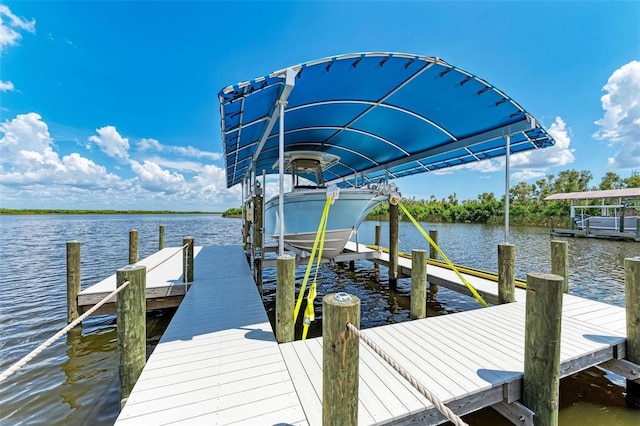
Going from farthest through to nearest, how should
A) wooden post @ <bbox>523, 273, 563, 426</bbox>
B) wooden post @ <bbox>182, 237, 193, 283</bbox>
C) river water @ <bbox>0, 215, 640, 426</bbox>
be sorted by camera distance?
wooden post @ <bbox>182, 237, 193, 283</bbox> → river water @ <bbox>0, 215, 640, 426</bbox> → wooden post @ <bbox>523, 273, 563, 426</bbox>

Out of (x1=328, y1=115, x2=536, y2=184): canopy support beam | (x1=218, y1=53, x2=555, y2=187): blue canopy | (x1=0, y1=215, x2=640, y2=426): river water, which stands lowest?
(x1=0, y1=215, x2=640, y2=426): river water

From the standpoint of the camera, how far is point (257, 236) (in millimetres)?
6684

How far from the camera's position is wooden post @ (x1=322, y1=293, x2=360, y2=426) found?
1.83 m

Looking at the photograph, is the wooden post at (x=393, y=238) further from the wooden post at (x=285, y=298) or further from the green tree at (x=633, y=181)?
the green tree at (x=633, y=181)

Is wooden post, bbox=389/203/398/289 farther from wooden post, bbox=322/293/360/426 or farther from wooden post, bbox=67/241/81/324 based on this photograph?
wooden post, bbox=67/241/81/324

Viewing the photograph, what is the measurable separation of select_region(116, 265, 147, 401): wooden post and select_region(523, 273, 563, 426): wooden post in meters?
4.05

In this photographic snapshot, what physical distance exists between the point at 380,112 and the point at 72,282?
7.02m

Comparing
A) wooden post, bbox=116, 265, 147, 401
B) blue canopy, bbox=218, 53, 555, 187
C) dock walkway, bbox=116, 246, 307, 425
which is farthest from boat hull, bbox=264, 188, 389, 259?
wooden post, bbox=116, 265, 147, 401

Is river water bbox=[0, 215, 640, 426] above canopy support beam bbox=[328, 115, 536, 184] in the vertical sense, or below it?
below

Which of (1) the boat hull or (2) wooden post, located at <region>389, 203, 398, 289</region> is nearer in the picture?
(1) the boat hull

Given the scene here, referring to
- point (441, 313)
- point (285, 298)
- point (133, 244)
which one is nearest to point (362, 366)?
point (285, 298)

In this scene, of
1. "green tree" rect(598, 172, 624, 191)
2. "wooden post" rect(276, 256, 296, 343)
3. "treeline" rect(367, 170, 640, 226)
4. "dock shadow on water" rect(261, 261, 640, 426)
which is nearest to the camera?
"dock shadow on water" rect(261, 261, 640, 426)

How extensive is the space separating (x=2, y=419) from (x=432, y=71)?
7.64m

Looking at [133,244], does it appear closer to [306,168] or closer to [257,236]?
[257,236]
